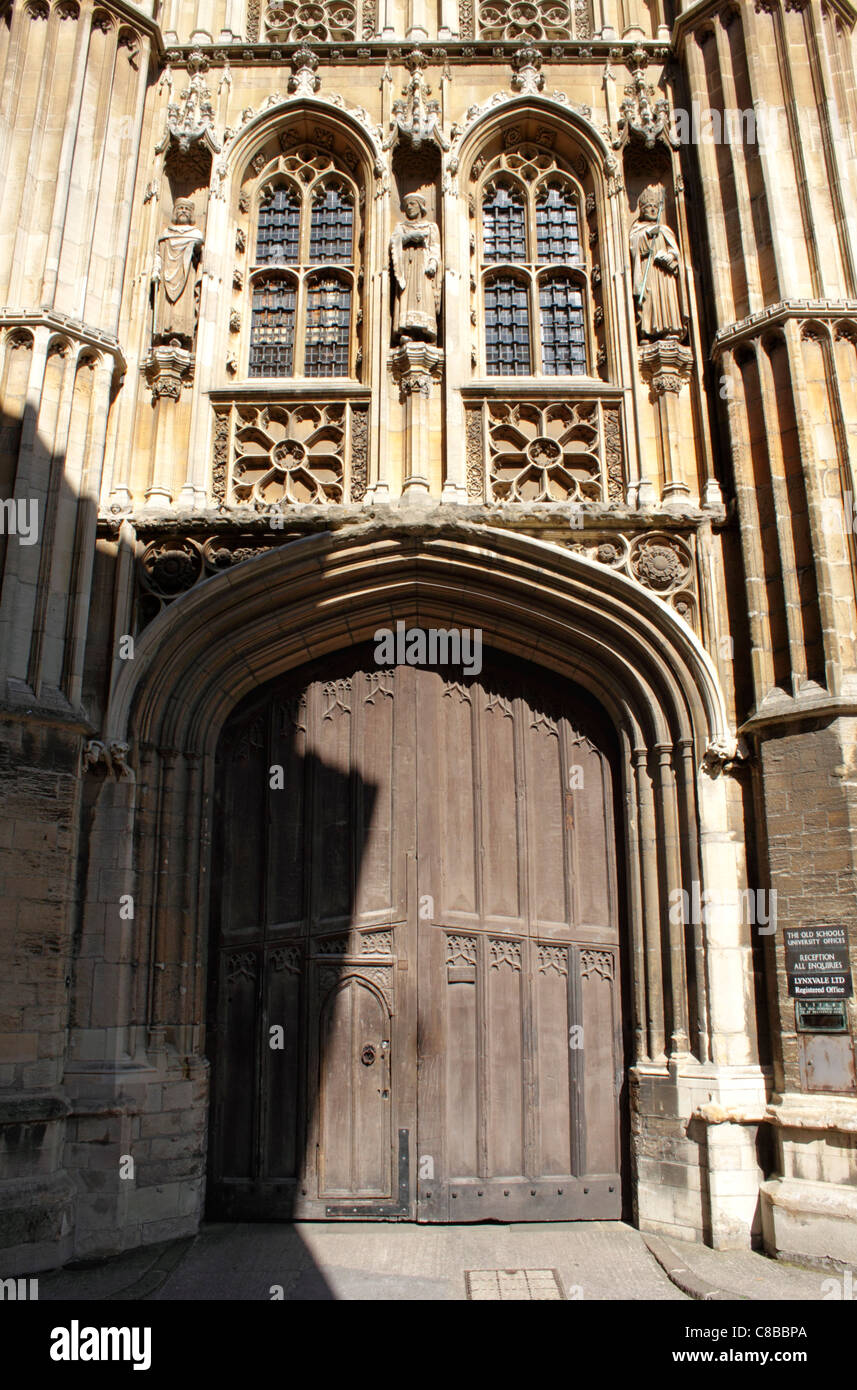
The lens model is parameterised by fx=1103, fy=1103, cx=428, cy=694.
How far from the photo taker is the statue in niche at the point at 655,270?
31.9 feet

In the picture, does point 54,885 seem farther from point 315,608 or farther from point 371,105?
point 371,105

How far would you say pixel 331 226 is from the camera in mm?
10695

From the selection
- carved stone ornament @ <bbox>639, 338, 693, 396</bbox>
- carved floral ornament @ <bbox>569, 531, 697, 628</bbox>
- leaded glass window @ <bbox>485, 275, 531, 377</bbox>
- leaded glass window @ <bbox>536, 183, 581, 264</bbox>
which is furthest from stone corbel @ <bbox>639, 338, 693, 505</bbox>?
leaded glass window @ <bbox>536, 183, 581, 264</bbox>

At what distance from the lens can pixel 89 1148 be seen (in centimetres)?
785

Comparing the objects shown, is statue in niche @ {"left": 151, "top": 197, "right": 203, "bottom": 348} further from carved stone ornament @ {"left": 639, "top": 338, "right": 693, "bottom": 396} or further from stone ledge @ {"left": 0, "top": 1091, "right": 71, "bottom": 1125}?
stone ledge @ {"left": 0, "top": 1091, "right": 71, "bottom": 1125}

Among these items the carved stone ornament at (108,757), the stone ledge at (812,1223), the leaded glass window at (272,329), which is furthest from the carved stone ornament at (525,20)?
the stone ledge at (812,1223)

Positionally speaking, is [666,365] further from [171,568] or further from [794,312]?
[171,568]

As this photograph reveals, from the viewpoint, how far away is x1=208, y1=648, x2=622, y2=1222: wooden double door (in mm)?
8461

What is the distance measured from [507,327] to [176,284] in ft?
9.97

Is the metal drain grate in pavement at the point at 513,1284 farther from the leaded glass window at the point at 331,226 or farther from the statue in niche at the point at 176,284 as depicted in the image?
the leaded glass window at the point at 331,226

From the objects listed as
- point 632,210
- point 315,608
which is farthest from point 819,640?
point 632,210

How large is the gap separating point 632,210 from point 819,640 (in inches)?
189

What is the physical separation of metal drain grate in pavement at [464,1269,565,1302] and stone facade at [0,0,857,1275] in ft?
4.52

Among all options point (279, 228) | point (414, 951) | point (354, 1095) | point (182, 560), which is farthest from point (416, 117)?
point (354, 1095)
